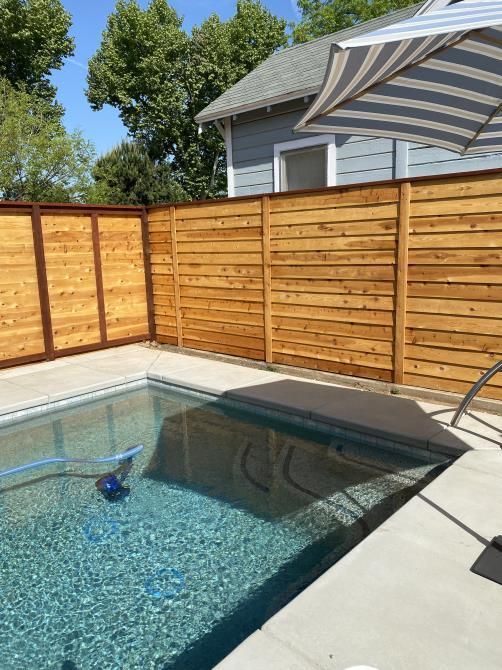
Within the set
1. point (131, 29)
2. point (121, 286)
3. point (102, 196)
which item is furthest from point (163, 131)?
Result: point (121, 286)

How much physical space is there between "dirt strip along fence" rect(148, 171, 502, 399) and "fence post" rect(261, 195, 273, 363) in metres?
0.02

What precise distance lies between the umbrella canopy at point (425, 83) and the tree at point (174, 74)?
22.5m

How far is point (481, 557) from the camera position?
2.69m

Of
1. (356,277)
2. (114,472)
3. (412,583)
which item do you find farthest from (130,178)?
(412,583)

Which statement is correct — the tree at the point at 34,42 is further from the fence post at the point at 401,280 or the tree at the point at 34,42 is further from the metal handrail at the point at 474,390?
the metal handrail at the point at 474,390

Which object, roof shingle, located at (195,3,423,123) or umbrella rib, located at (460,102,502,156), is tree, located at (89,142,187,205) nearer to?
roof shingle, located at (195,3,423,123)

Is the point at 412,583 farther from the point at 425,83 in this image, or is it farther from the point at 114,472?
the point at 114,472

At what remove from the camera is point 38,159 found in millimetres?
15055

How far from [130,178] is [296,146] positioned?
38.2ft

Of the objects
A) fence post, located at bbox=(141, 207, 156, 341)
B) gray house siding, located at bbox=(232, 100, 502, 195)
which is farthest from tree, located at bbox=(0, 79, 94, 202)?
gray house siding, located at bbox=(232, 100, 502, 195)

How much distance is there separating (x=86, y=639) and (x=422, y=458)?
9.55ft

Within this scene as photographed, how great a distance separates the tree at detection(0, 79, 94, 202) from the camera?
1466 centimetres

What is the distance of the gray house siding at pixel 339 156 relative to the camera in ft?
21.7

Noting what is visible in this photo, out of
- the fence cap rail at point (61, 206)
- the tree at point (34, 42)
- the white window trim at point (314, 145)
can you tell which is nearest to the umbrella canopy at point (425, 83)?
the white window trim at point (314, 145)
